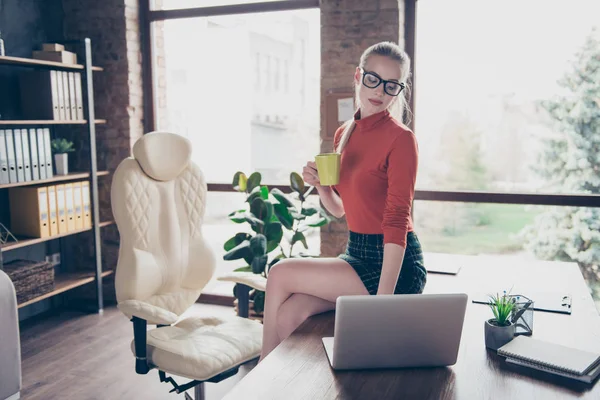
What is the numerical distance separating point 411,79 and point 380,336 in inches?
101

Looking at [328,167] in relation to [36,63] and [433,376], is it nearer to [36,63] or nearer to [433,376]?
[433,376]

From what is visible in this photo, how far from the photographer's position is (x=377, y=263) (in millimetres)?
1880

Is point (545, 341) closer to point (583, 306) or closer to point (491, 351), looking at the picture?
point (491, 351)

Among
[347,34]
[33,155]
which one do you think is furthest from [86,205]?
[347,34]

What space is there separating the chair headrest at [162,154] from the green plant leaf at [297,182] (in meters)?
0.91

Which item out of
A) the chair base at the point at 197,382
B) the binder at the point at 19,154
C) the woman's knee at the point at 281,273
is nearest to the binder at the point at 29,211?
the binder at the point at 19,154

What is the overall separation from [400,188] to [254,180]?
5.22ft

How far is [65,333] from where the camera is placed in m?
3.57

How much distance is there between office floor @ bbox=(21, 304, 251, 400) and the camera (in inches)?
109

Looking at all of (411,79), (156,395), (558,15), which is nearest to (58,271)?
(156,395)

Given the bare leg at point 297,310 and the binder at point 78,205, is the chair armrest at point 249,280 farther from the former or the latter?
the binder at point 78,205

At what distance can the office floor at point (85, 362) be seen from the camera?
278 centimetres

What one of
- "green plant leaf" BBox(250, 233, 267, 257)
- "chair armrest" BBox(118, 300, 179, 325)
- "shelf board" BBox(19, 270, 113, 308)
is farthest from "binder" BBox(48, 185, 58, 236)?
Result: "chair armrest" BBox(118, 300, 179, 325)

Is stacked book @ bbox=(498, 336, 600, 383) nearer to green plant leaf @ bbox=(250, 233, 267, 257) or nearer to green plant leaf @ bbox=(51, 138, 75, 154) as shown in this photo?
green plant leaf @ bbox=(250, 233, 267, 257)
